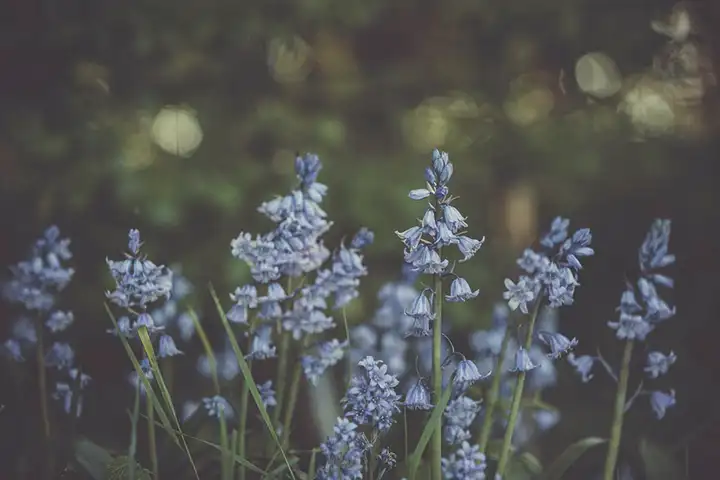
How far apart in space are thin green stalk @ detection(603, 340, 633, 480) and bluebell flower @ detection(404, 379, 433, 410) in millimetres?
423

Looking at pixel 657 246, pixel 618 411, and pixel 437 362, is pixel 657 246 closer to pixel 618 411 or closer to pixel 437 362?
pixel 618 411

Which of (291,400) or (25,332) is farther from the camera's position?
(25,332)

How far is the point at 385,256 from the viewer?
10.5 ft

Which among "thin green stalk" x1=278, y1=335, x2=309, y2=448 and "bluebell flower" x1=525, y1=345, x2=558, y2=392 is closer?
"thin green stalk" x1=278, y1=335, x2=309, y2=448

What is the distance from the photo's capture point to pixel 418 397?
1352 mm

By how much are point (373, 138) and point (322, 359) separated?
72.7 inches

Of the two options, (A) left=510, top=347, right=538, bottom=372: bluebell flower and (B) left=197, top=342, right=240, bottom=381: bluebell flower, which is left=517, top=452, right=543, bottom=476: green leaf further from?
(B) left=197, top=342, right=240, bottom=381: bluebell flower

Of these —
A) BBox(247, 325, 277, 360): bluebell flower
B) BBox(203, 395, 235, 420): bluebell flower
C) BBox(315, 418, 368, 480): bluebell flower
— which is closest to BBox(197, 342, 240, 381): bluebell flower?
BBox(203, 395, 235, 420): bluebell flower

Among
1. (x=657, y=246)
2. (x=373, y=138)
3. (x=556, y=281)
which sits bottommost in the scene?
(x=556, y=281)

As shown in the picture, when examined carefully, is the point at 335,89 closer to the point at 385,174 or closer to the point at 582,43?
the point at 385,174

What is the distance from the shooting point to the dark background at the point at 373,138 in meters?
2.53

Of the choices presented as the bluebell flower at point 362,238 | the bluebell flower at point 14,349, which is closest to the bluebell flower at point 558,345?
the bluebell flower at point 362,238

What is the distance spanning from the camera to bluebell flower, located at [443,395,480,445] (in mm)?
1477

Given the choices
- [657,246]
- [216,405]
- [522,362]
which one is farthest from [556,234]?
[216,405]
